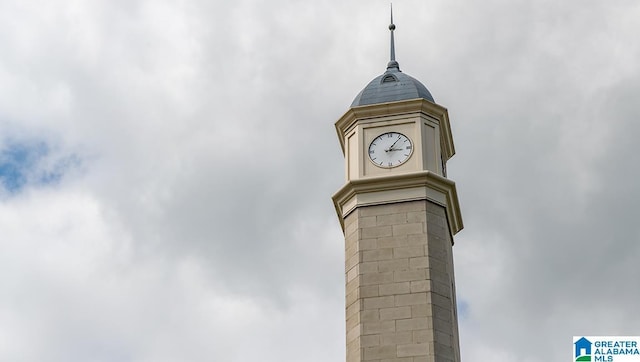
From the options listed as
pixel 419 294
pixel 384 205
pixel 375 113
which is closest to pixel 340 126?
pixel 375 113

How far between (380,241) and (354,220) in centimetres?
130

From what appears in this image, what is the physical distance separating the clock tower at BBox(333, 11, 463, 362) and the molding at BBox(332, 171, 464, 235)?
0.03 meters

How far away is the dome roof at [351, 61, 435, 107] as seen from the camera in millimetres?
37938

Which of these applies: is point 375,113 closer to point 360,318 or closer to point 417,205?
point 417,205

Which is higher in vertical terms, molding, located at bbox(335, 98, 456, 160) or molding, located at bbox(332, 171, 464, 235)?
molding, located at bbox(335, 98, 456, 160)

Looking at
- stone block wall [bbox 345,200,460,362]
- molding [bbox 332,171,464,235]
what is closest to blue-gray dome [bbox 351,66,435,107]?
molding [bbox 332,171,464,235]

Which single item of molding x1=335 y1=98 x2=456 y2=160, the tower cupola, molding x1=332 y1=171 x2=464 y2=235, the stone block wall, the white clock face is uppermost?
the tower cupola

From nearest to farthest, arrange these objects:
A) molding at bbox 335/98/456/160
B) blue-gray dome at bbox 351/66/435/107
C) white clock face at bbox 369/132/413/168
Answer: white clock face at bbox 369/132/413/168, molding at bbox 335/98/456/160, blue-gray dome at bbox 351/66/435/107

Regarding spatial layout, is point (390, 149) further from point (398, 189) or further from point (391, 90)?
point (391, 90)
